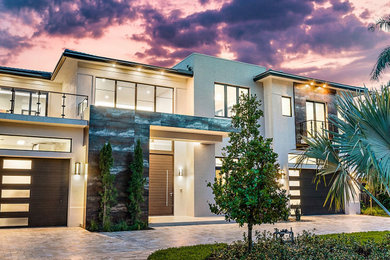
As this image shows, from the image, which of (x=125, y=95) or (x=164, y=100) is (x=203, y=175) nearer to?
(x=164, y=100)

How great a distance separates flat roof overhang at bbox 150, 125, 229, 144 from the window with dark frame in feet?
12.8

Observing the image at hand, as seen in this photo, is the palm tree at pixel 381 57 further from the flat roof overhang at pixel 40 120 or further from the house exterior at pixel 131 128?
the flat roof overhang at pixel 40 120

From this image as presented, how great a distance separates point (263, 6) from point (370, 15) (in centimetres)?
488

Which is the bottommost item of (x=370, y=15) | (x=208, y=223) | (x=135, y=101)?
(x=208, y=223)

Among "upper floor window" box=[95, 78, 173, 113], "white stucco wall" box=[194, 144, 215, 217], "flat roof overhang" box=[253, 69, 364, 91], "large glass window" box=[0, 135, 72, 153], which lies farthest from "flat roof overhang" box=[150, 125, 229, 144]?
"flat roof overhang" box=[253, 69, 364, 91]

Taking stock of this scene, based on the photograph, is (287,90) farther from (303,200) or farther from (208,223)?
(208,223)

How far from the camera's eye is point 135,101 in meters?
15.4

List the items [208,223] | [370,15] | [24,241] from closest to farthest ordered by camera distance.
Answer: [24,241] < [208,223] < [370,15]

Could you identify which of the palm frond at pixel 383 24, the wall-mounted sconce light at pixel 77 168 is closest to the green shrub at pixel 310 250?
the wall-mounted sconce light at pixel 77 168

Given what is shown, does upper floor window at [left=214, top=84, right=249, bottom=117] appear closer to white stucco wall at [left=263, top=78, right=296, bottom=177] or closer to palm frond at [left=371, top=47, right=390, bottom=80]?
white stucco wall at [left=263, top=78, right=296, bottom=177]

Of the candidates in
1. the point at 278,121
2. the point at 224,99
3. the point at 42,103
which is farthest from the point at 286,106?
the point at 42,103

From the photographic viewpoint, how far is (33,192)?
40.9ft

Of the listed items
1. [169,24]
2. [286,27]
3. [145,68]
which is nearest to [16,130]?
[145,68]

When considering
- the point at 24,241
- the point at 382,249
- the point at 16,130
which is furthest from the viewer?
the point at 16,130
